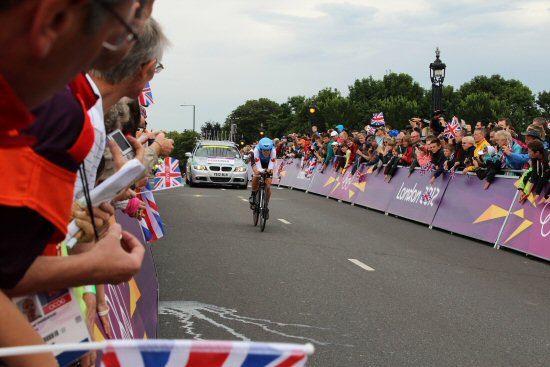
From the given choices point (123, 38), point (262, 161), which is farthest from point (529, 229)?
point (123, 38)

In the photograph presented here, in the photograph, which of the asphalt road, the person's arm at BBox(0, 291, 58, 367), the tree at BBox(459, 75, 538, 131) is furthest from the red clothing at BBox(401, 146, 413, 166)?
the tree at BBox(459, 75, 538, 131)

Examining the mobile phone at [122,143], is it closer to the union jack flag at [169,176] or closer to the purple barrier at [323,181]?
the union jack flag at [169,176]

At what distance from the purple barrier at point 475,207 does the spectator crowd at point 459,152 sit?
0.76ft

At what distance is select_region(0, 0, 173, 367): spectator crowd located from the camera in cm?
105

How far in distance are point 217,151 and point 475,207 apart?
63.7 ft

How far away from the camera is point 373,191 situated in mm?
21891

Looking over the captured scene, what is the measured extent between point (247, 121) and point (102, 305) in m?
171

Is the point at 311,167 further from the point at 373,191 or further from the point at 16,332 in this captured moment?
the point at 16,332

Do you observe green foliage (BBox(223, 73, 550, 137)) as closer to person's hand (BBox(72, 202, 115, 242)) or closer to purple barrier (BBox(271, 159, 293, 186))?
purple barrier (BBox(271, 159, 293, 186))

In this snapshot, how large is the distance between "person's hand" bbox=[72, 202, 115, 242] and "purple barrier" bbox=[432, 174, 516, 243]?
40.3 ft

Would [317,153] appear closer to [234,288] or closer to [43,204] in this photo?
[234,288]

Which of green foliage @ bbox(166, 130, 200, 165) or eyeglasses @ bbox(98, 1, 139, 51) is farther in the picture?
green foliage @ bbox(166, 130, 200, 165)

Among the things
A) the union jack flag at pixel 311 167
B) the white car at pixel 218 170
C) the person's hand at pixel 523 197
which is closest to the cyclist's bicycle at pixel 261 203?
the person's hand at pixel 523 197

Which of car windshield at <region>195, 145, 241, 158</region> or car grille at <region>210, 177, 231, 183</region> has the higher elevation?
car windshield at <region>195, 145, 241, 158</region>
